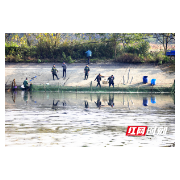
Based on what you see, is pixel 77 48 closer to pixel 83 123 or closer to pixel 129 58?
pixel 129 58

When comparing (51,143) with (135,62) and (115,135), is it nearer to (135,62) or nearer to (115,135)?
(115,135)

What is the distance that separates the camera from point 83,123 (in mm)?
18438

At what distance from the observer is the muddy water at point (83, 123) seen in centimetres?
1393

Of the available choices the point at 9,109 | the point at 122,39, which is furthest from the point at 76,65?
the point at 9,109

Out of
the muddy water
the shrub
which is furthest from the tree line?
the muddy water

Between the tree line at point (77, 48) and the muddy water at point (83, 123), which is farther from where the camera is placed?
the tree line at point (77, 48)

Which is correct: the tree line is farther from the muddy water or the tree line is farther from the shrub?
the muddy water

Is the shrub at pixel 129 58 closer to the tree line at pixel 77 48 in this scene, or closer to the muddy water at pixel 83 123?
the tree line at pixel 77 48

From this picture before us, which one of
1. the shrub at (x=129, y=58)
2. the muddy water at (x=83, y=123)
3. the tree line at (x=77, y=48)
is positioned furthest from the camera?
the tree line at (x=77, y=48)

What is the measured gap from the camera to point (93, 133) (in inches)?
619

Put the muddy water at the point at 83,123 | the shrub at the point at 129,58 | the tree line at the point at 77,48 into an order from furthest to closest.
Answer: the tree line at the point at 77,48, the shrub at the point at 129,58, the muddy water at the point at 83,123

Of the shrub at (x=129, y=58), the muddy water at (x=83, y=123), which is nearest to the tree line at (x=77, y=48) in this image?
the shrub at (x=129, y=58)

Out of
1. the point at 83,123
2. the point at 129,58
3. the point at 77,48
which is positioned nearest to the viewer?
the point at 83,123

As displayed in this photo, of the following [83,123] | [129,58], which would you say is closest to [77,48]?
[129,58]
